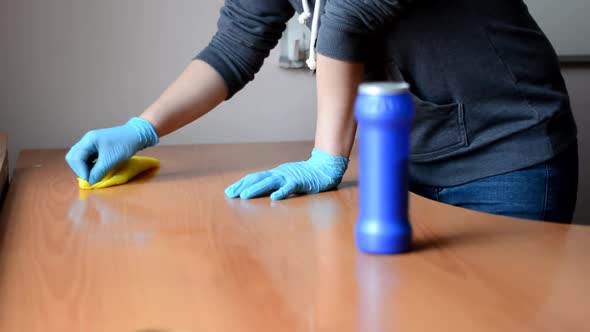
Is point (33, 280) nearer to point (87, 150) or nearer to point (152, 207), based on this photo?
point (152, 207)

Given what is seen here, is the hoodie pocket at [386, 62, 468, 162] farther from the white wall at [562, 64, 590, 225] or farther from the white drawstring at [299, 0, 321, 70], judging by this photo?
the white wall at [562, 64, 590, 225]

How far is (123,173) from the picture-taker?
1266mm

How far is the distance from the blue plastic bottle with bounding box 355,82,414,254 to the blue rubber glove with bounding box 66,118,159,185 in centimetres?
58

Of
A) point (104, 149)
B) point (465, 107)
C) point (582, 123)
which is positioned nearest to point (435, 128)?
point (465, 107)

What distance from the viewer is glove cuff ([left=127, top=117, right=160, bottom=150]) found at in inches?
50.8

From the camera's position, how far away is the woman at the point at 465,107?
1081 mm

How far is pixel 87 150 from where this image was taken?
1244 millimetres

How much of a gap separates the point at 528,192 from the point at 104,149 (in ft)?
2.27

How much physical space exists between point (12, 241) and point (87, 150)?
0.35 meters

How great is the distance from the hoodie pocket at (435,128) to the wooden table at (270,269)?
0.46 ft

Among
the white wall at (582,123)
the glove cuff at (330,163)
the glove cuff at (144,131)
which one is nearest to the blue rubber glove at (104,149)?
the glove cuff at (144,131)

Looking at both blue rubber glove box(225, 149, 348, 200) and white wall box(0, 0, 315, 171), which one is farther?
white wall box(0, 0, 315, 171)

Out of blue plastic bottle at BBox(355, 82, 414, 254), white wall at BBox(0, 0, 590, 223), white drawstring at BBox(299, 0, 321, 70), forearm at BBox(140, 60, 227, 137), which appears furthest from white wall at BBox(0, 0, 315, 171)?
blue plastic bottle at BBox(355, 82, 414, 254)

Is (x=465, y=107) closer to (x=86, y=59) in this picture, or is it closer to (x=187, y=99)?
(x=187, y=99)
